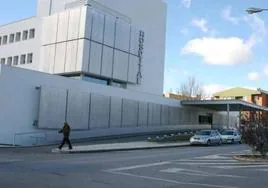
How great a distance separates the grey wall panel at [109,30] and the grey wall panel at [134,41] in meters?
3.59

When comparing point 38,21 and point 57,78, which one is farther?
point 38,21

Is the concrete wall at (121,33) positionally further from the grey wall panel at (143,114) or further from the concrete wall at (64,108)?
the concrete wall at (64,108)

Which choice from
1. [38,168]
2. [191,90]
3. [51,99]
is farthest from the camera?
[191,90]

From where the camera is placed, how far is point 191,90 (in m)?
95.8

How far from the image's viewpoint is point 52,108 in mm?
35844

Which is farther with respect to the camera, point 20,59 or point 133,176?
point 20,59

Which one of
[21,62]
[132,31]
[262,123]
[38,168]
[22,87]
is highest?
[132,31]

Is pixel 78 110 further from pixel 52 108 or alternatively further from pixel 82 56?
pixel 82 56

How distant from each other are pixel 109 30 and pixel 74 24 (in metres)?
4.17

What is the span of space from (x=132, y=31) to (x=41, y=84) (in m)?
21.9

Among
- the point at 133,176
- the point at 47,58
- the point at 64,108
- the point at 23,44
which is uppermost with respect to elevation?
the point at 23,44

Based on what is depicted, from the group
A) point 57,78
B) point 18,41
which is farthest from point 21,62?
point 57,78

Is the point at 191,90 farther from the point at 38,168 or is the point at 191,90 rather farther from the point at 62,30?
the point at 38,168

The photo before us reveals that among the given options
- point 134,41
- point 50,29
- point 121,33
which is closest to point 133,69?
point 134,41
